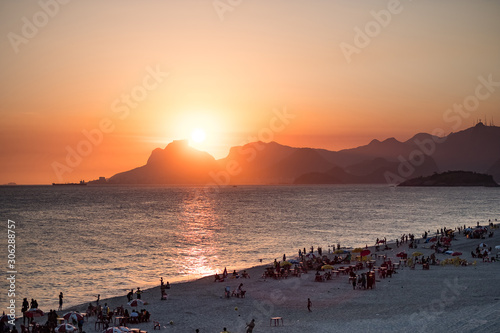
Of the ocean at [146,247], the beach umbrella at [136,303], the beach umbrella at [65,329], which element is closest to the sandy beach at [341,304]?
the beach umbrella at [136,303]

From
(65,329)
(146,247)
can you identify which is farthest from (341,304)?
(146,247)

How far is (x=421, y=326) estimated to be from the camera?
20.0 m

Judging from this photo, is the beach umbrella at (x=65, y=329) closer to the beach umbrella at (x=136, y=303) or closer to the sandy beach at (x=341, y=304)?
the sandy beach at (x=341, y=304)

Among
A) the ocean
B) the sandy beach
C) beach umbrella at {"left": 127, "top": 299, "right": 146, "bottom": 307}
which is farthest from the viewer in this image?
the ocean

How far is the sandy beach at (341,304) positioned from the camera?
68.3 feet

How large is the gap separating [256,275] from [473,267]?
1786cm

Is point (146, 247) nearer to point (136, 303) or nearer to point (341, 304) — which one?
point (136, 303)

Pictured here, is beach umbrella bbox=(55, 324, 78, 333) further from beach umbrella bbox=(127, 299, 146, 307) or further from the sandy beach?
beach umbrella bbox=(127, 299, 146, 307)

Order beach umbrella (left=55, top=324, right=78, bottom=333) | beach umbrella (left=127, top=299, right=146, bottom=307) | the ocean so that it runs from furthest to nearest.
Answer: the ocean < beach umbrella (left=127, top=299, right=146, bottom=307) < beach umbrella (left=55, top=324, right=78, bottom=333)

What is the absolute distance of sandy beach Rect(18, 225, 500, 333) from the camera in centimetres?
2083

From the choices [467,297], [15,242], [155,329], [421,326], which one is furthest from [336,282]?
[15,242]

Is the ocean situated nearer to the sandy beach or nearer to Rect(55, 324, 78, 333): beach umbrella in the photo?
the sandy beach

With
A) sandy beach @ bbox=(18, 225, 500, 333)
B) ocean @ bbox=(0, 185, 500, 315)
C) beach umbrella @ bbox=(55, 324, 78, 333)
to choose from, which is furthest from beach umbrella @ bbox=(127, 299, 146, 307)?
ocean @ bbox=(0, 185, 500, 315)

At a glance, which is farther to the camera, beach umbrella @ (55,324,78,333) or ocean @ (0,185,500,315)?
ocean @ (0,185,500,315)
